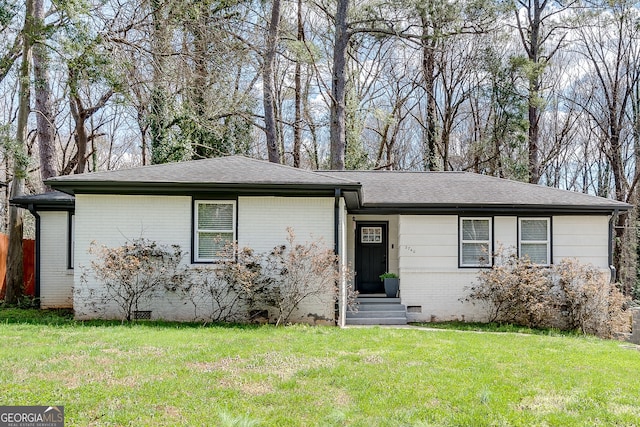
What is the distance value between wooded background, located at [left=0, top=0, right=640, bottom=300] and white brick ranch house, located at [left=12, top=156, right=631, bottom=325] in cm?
318

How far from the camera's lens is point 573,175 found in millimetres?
26672

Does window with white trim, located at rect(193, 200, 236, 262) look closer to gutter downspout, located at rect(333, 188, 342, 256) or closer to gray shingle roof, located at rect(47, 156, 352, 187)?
gray shingle roof, located at rect(47, 156, 352, 187)

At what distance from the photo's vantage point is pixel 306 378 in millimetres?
5645

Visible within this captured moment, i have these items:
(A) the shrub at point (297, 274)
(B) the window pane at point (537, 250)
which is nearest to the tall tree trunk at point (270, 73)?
(A) the shrub at point (297, 274)

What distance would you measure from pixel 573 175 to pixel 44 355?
27.6 metres

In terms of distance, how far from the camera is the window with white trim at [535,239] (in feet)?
38.6

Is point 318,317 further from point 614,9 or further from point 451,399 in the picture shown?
point 614,9

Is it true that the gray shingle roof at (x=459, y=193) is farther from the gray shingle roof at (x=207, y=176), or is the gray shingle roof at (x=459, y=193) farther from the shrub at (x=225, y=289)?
Answer: the shrub at (x=225, y=289)

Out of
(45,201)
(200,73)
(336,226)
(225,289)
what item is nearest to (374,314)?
(336,226)

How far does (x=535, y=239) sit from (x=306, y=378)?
27.7 feet

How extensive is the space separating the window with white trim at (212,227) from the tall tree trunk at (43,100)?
4.73 metres

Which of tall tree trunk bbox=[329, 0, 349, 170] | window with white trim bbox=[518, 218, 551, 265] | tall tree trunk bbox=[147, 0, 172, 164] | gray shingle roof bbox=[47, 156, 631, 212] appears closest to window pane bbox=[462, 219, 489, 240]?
gray shingle roof bbox=[47, 156, 631, 212]

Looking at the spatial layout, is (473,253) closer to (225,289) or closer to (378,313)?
(378,313)

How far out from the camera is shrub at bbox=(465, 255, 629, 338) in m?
10.6
